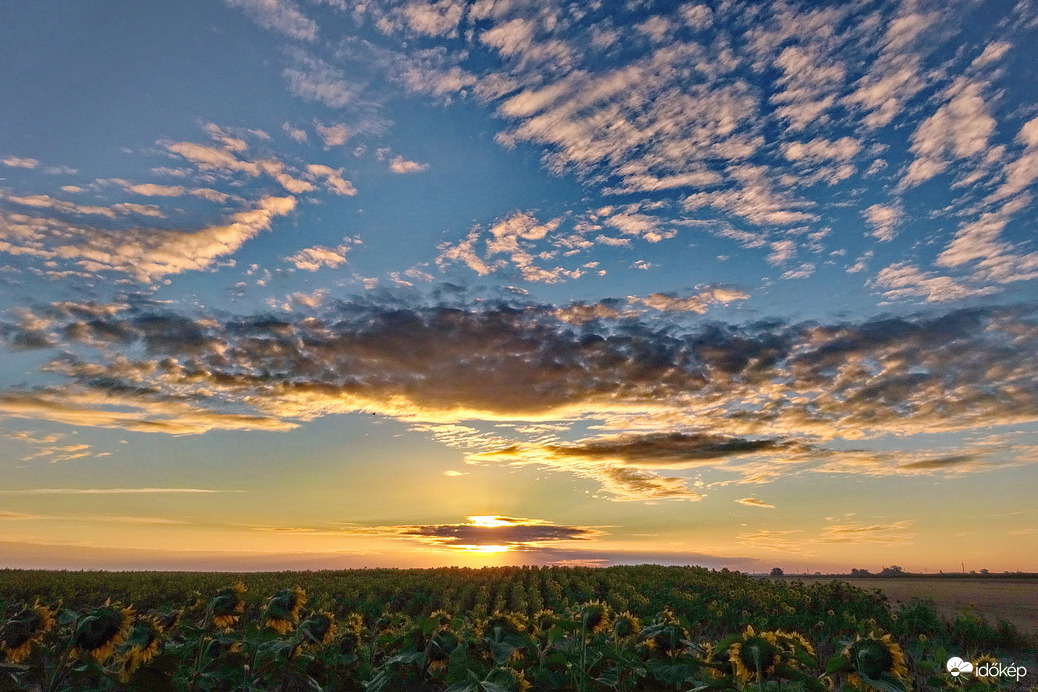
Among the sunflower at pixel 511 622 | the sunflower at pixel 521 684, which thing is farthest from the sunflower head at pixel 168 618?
the sunflower at pixel 521 684

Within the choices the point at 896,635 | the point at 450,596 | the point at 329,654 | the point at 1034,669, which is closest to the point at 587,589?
the point at 450,596

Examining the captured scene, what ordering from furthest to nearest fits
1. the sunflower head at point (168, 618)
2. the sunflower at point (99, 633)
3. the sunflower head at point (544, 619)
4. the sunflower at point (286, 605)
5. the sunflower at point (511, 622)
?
the sunflower at point (511, 622) → the sunflower head at point (168, 618) → the sunflower head at point (544, 619) → the sunflower at point (286, 605) → the sunflower at point (99, 633)

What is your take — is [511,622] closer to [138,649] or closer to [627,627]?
[627,627]

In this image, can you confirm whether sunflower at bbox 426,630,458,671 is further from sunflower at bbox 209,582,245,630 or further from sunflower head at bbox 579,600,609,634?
sunflower at bbox 209,582,245,630

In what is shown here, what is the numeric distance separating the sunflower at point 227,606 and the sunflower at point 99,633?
0.84 m

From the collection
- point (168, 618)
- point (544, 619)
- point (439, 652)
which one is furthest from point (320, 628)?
point (168, 618)

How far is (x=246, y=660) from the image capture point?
16.1 feet

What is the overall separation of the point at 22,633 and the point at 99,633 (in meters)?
1.24

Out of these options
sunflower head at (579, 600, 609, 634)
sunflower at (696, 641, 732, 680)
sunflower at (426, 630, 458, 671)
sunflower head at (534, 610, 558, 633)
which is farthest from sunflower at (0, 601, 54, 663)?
sunflower at (696, 641, 732, 680)

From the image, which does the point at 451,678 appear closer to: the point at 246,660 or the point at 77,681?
the point at 246,660

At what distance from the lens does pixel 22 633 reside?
5469 mm

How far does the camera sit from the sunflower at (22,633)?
17.6ft

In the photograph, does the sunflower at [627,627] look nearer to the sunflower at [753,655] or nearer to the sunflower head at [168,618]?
the sunflower at [753,655]

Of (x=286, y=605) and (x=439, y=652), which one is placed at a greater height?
(x=286, y=605)
